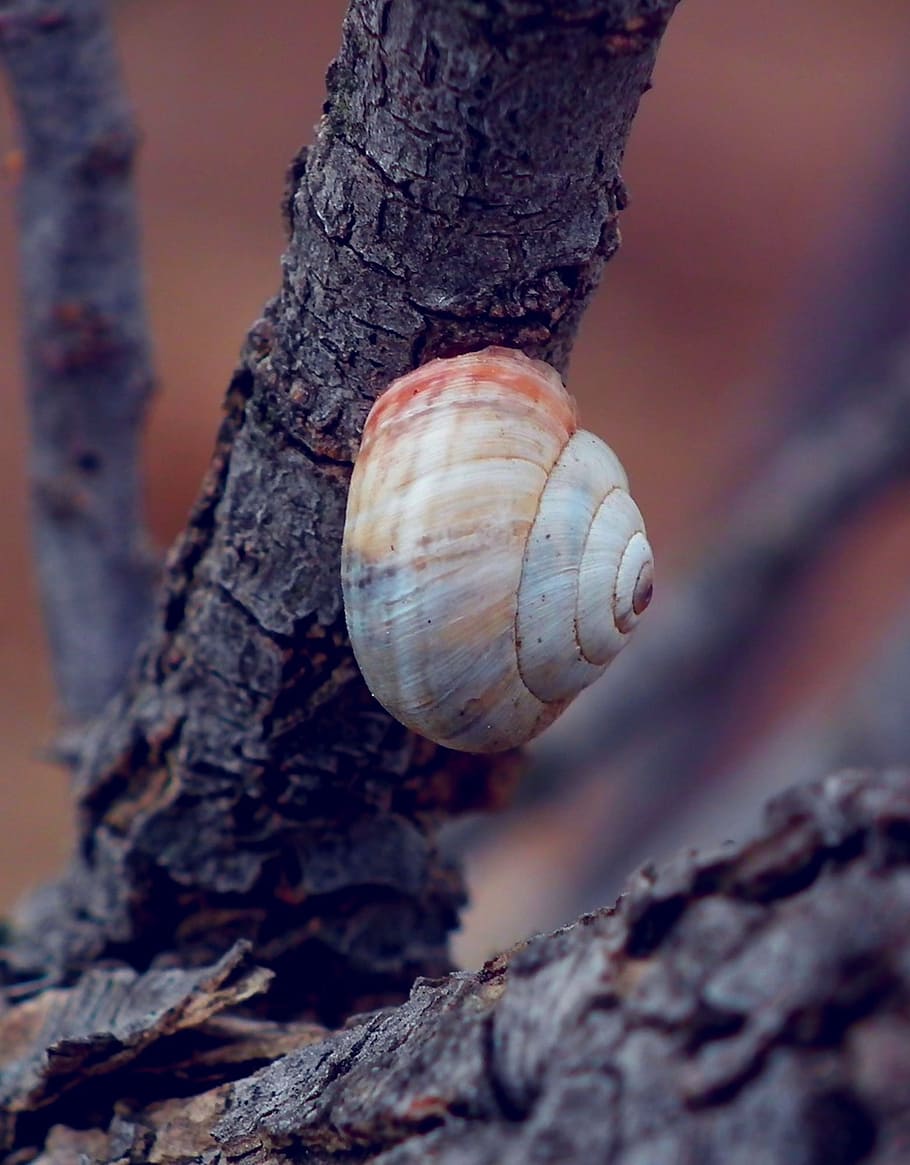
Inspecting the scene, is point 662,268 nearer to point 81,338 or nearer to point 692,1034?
point 81,338

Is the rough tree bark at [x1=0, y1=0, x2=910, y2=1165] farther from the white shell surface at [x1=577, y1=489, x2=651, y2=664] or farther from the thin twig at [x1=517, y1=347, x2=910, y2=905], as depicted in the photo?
the thin twig at [x1=517, y1=347, x2=910, y2=905]

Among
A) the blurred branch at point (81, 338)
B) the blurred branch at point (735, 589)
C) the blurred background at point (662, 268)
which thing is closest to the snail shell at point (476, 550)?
the blurred branch at point (81, 338)

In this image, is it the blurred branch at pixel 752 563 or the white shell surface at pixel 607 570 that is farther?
the blurred branch at pixel 752 563

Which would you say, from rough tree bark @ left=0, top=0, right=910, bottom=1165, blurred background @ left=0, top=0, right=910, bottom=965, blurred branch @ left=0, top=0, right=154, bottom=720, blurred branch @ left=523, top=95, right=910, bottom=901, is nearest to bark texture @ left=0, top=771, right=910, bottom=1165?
rough tree bark @ left=0, top=0, right=910, bottom=1165

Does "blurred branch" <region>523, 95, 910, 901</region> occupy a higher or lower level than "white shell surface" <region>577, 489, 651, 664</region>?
higher

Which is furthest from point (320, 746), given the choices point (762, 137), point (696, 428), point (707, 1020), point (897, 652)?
point (762, 137)

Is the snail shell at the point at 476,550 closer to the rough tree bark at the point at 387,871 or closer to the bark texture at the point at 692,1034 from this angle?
the rough tree bark at the point at 387,871

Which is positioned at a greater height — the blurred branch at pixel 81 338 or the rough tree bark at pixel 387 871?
the blurred branch at pixel 81 338
